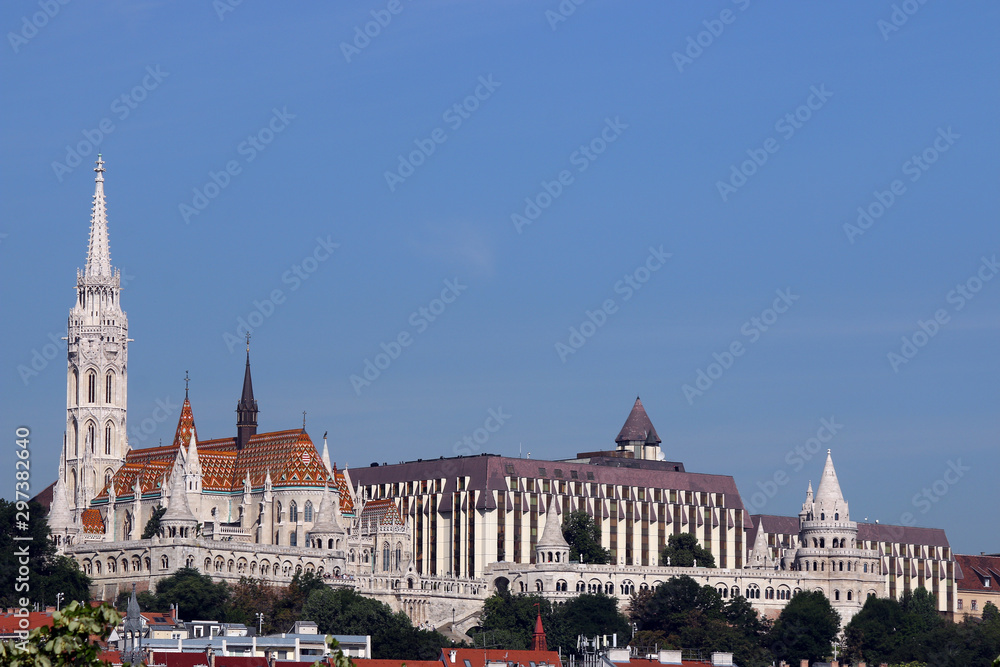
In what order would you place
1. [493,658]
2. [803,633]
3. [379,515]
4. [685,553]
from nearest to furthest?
[493,658] < [803,633] < [379,515] < [685,553]

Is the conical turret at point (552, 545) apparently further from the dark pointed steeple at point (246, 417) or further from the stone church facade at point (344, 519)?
the dark pointed steeple at point (246, 417)

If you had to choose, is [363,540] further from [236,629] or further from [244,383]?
[236,629]

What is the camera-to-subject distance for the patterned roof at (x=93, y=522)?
175500 millimetres

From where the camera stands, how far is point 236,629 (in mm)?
130750

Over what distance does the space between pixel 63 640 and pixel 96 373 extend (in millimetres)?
157464

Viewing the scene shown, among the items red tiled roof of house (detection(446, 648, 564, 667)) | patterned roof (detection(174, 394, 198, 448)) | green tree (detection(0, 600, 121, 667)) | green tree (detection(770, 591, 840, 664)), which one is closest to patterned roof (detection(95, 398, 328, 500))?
patterned roof (detection(174, 394, 198, 448))

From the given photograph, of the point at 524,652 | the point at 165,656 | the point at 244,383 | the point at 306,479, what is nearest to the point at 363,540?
the point at 306,479

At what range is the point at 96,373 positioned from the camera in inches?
7347

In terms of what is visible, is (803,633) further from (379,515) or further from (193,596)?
(193,596)

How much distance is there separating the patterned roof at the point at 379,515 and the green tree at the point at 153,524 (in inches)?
715

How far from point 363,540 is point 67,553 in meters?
24.7

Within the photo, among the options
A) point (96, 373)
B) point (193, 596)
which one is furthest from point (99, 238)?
point (193, 596)

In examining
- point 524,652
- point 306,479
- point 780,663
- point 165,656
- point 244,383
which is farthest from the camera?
point 244,383

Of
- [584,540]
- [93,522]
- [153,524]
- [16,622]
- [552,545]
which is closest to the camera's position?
[16,622]
